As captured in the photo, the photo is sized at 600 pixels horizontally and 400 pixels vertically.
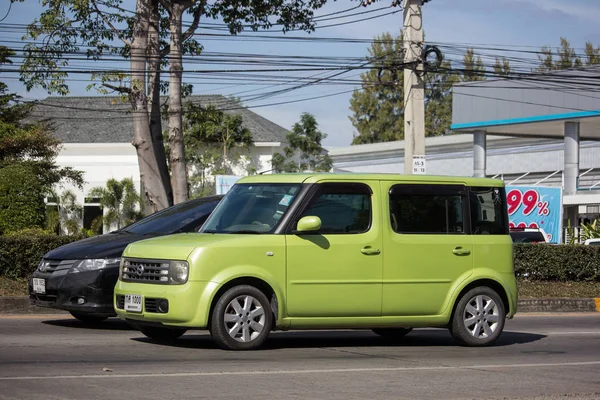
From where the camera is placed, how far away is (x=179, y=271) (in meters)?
9.51

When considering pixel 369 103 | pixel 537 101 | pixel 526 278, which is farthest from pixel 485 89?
pixel 369 103

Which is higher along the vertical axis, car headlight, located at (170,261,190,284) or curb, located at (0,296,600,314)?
car headlight, located at (170,261,190,284)

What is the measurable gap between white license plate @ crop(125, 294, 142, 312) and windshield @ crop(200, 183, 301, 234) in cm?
109

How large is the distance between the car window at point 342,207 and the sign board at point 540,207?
22997 millimetres

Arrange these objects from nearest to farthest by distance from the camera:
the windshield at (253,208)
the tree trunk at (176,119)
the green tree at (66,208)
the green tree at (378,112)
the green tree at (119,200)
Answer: the windshield at (253,208)
the tree trunk at (176,119)
the green tree at (66,208)
the green tree at (119,200)
the green tree at (378,112)

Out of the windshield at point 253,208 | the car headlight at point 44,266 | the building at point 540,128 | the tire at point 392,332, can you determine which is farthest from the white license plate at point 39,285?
the building at point 540,128

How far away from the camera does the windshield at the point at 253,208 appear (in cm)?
1008

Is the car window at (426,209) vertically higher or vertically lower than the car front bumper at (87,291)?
higher

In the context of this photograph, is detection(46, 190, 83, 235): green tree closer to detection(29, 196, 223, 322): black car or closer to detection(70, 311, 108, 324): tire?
detection(70, 311, 108, 324): tire

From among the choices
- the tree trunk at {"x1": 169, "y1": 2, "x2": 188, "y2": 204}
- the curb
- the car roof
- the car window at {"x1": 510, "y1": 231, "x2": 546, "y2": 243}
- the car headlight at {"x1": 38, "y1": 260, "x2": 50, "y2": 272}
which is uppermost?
the tree trunk at {"x1": 169, "y1": 2, "x2": 188, "y2": 204}

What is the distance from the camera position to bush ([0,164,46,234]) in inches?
826

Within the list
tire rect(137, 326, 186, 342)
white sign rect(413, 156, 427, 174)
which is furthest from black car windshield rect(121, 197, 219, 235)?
white sign rect(413, 156, 427, 174)

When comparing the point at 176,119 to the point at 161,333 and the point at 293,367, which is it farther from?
the point at 293,367

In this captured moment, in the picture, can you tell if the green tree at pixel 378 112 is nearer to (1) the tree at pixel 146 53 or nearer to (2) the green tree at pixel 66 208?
(2) the green tree at pixel 66 208
